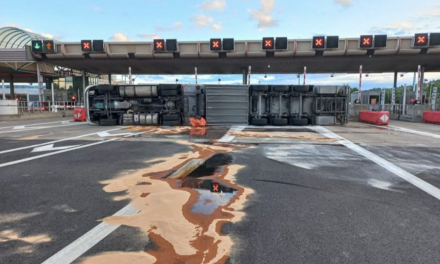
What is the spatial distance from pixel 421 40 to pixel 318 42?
295 inches

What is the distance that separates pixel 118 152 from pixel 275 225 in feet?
18.8

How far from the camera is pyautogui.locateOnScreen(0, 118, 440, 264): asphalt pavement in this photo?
111 inches

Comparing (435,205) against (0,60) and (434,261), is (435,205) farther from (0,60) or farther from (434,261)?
(0,60)

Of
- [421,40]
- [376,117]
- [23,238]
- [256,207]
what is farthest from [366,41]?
[23,238]

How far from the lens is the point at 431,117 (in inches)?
763

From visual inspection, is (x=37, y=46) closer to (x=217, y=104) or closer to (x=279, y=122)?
(x=217, y=104)

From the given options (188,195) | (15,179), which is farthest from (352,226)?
(15,179)

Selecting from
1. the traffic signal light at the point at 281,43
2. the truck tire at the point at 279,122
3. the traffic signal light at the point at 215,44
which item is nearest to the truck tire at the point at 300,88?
the truck tire at the point at 279,122

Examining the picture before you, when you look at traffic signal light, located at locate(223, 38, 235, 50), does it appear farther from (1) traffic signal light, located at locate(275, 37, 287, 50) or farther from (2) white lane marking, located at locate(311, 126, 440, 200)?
(2) white lane marking, located at locate(311, 126, 440, 200)

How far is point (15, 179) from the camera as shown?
5227mm

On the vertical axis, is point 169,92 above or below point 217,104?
above

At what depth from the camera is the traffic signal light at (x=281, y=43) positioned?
74.4 ft

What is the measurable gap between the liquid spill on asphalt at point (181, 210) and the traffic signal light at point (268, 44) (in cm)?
1858

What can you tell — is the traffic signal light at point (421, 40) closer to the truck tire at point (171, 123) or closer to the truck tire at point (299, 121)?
the truck tire at point (299, 121)
